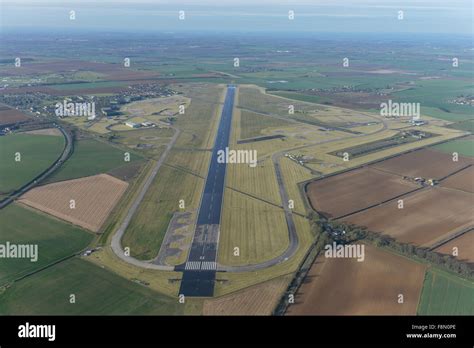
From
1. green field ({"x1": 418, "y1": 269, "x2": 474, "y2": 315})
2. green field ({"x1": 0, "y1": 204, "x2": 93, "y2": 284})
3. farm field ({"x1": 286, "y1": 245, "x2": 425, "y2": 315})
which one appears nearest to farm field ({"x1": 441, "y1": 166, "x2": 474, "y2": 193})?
farm field ({"x1": 286, "y1": 245, "x2": 425, "y2": 315})

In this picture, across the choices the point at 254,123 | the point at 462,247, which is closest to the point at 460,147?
the point at 254,123

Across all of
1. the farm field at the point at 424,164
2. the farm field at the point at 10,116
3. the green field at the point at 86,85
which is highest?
the green field at the point at 86,85

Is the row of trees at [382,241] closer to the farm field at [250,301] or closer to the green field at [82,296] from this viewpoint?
the farm field at [250,301]

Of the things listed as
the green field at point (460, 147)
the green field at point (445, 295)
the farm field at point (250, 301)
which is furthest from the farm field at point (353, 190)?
the green field at point (460, 147)
